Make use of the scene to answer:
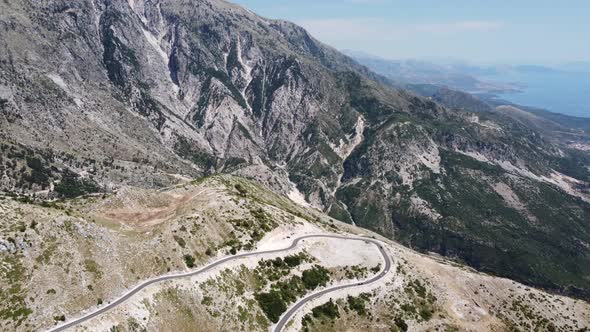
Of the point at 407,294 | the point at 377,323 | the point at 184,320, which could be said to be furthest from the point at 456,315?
the point at 184,320

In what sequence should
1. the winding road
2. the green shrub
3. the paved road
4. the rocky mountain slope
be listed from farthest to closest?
the green shrub → the paved road → the rocky mountain slope → the winding road

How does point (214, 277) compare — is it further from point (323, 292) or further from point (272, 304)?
point (323, 292)

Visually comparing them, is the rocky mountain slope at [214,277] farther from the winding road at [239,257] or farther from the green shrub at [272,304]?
the winding road at [239,257]

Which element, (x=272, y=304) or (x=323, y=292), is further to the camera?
(x=323, y=292)

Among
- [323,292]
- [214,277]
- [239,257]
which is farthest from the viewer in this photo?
[323,292]

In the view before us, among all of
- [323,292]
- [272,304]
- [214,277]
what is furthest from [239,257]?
[323,292]

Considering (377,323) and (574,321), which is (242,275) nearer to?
(377,323)

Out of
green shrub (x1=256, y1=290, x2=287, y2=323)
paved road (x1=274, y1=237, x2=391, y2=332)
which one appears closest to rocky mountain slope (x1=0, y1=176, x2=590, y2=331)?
green shrub (x1=256, y1=290, x2=287, y2=323)

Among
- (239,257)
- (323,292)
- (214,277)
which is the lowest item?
(323,292)

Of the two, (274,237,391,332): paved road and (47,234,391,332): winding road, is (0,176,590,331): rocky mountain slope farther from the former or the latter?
(274,237,391,332): paved road
